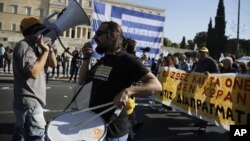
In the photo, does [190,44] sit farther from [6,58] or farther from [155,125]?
[155,125]

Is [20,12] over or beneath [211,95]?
over

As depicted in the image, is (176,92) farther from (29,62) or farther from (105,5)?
(29,62)

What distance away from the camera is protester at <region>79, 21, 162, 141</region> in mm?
3020

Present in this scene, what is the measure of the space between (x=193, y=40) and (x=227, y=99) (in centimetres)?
11174

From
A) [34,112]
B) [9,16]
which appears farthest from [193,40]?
[34,112]

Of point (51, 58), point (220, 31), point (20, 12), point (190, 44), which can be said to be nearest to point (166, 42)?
point (190, 44)

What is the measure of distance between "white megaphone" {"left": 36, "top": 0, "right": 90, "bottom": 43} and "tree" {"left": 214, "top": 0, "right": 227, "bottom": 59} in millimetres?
68996

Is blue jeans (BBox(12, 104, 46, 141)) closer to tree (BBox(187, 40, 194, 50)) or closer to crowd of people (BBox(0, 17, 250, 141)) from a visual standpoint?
crowd of people (BBox(0, 17, 250, 141))

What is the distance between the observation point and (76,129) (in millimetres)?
2688

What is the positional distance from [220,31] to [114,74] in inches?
2866

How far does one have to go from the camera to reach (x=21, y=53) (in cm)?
364

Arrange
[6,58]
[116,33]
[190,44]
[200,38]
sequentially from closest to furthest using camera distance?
1. [116,33]
2. [6,58]
3. [200,38]
4. [190,44]

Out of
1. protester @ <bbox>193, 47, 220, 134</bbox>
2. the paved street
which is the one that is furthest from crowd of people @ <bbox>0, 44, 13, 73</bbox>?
protester @ <bbox>193, 47, 220, 134</bbox>

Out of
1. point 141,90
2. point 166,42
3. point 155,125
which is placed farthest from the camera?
point 166,42
